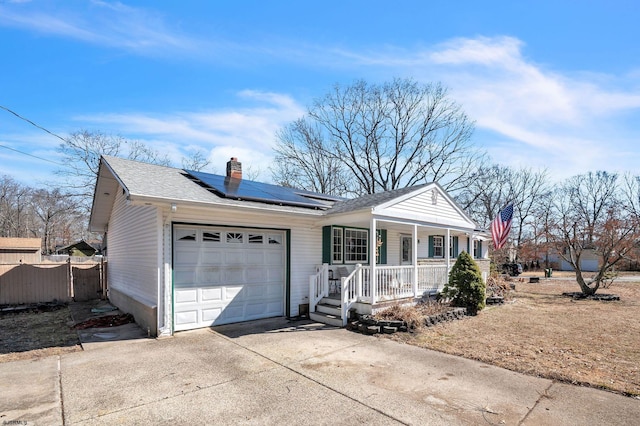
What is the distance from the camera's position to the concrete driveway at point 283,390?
388cm

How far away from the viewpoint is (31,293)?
40.8 ft

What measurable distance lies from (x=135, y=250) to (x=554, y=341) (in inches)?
398

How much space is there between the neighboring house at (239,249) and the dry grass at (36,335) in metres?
1.46

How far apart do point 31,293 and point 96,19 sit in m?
9.90

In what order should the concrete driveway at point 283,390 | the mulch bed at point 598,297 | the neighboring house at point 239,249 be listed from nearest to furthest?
the concrete driveway at point 283,390
the neighboring house at point 239,249
the mulch bed at point 598,297

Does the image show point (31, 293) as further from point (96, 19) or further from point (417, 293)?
point (417, 293)

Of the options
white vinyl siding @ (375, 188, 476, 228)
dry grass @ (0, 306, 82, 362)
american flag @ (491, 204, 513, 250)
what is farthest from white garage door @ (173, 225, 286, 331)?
american flag @ (491, 204, 513, 250)

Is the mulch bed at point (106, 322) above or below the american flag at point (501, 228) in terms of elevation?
below

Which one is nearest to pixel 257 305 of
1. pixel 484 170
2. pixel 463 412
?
pixel 463 412

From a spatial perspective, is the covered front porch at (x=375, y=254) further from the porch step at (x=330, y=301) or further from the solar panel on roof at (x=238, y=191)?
the solar panel on roof at (x=238, y=191)

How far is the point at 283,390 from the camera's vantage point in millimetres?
4582

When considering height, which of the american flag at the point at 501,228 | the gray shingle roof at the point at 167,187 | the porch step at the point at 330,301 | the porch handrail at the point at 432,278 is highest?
the gray shingle roof at the point at 167,187

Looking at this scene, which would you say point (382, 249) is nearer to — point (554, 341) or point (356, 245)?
point (356, 245)

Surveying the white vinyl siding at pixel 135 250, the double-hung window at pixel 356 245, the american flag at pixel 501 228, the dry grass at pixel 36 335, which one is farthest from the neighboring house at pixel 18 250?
the american flag at pixel 501 228
